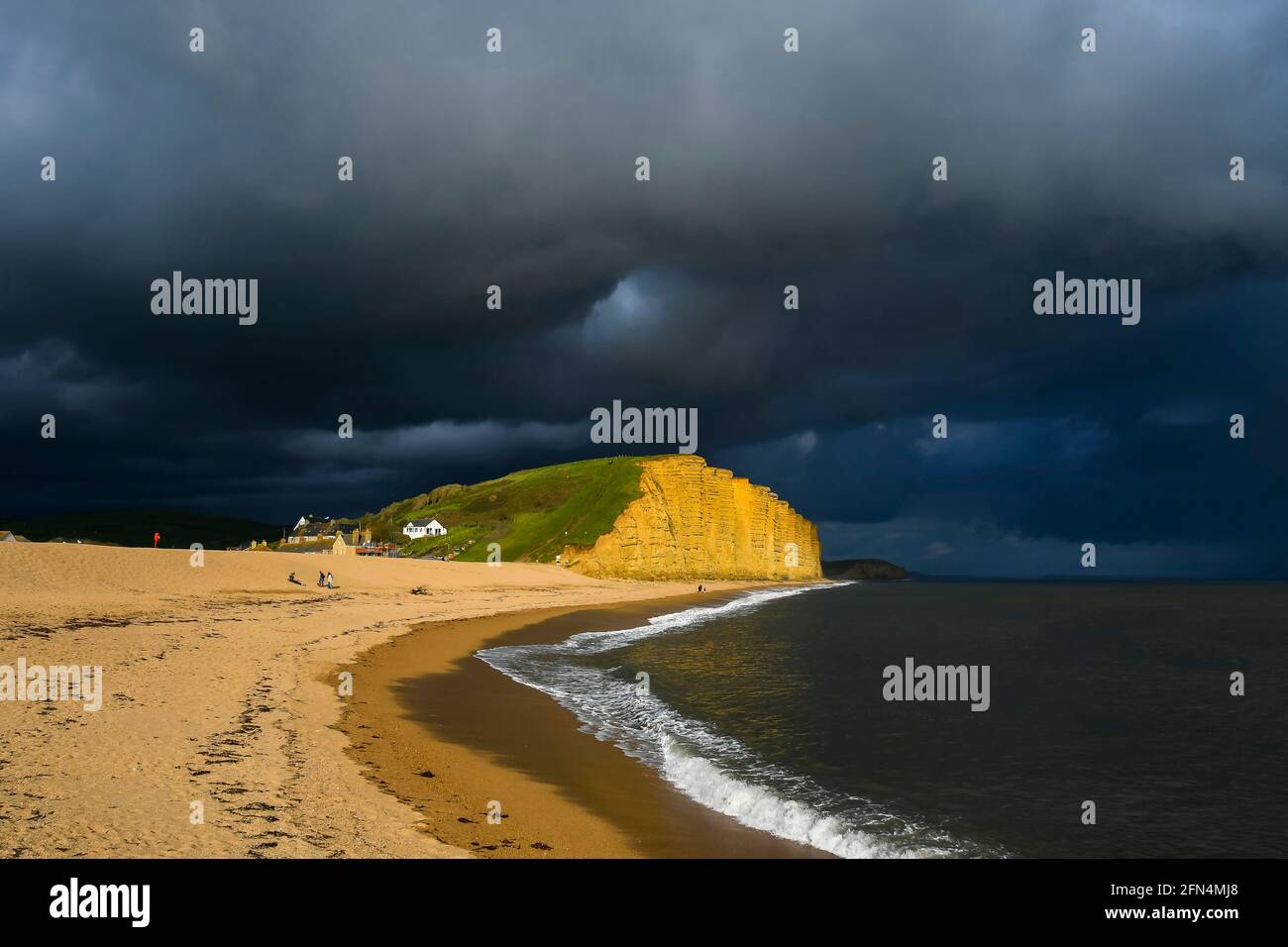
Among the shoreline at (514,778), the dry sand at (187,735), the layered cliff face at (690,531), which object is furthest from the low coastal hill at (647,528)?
the shoreline at (514,778)

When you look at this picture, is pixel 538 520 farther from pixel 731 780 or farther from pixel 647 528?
pixel 731 780

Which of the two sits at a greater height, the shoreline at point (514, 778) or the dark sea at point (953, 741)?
the shoreline at point (514, 778)

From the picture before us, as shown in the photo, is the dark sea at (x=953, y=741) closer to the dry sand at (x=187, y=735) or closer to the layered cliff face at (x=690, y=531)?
the dry sand at (x=187, y=735)

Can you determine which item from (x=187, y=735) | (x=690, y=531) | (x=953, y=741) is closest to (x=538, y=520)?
(x=690, y=531)

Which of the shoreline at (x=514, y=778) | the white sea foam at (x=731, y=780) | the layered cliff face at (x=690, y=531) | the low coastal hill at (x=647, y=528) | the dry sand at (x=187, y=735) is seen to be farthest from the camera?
the low coastal hill at (x=647, y=528)

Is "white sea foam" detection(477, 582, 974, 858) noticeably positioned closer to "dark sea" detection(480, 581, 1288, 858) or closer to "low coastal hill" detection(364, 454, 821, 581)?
"dark sea" detection(480, 581, 1288, 858)

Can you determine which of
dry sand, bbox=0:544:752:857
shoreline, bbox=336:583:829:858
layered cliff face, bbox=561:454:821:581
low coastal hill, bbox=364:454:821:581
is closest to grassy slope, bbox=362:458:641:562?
low coastal hill, bbox=364:454:821:581

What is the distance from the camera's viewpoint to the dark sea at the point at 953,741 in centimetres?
1247

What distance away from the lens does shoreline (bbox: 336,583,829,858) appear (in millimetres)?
10789

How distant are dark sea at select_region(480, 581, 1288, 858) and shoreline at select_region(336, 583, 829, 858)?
928 millimetres

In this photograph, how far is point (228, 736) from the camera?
14.5 metres

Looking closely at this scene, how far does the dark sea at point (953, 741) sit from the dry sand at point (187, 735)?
4677 millimetres

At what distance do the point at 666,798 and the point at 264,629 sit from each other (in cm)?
2659
